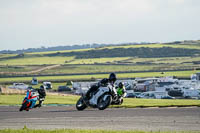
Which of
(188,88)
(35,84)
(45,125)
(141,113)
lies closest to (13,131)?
(45,125)

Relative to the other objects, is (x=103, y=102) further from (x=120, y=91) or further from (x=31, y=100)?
(x=31, y=100)

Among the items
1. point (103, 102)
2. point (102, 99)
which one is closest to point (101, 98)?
point (102, 99)

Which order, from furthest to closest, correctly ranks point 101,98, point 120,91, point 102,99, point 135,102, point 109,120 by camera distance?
point 135,102, point 120,91, point 102,99, point 101,98, point 109,120

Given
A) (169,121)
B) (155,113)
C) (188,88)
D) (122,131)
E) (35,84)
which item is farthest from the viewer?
(35,84)

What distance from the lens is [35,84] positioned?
3696 inches

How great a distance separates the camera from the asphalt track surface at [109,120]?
61.9 feet

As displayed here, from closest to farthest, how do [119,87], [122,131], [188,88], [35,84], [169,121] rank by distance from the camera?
1. [122,131]
2. [169,121]
3. [119,87]
4. [188,88]
5. [35,84]

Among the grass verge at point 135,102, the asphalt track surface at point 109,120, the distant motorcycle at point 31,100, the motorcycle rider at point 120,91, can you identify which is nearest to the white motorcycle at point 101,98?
the asphalt track surface at point 109,120

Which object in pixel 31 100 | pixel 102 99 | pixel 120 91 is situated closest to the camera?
pixel 102 99

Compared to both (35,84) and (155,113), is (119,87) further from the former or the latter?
(35,84)

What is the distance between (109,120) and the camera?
20.7 metres

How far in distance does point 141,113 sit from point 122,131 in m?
5.62

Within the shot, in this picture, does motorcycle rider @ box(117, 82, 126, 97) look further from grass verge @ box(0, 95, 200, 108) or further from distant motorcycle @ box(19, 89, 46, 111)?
distant motorcycle @ box(19, 89, 46, 111)

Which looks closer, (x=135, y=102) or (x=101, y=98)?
(x=101, y=98)
